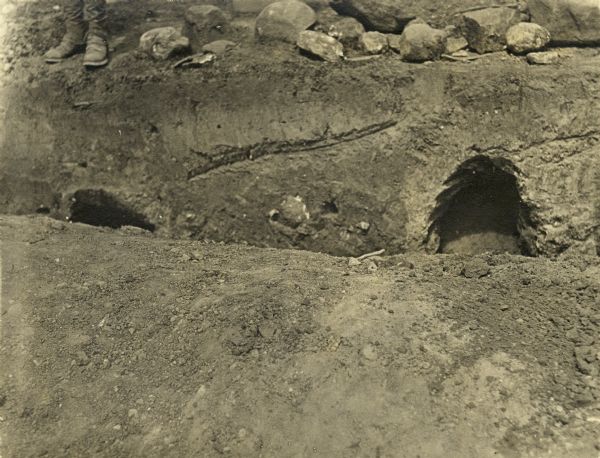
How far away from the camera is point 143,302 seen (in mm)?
3113

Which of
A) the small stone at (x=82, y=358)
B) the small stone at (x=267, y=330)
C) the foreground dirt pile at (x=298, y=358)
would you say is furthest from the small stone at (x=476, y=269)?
the small stone at (x=82, y=358)

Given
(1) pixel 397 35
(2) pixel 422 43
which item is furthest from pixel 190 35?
(2) pixel 422 43

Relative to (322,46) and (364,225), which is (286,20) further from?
(364,225)

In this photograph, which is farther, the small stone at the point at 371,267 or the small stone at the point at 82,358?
the small stone at the point at 371,267

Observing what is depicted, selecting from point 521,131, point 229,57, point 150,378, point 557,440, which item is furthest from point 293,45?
point 557,440

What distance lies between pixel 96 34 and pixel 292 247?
1950 millimetres

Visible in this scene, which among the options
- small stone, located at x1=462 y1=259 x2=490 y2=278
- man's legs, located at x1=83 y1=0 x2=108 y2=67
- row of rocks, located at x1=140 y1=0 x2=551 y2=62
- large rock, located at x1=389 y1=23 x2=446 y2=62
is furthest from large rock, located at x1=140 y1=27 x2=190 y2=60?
small stone, located at x1=462 y1=259 x2=490 y2=278

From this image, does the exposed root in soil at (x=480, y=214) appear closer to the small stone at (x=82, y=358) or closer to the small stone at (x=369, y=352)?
the small stone at (x=369, y=352)

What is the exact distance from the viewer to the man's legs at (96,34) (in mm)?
4230

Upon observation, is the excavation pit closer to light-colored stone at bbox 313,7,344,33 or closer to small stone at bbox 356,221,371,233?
small stone at bbox 356,221,371,233

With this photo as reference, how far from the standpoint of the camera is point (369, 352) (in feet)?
8.85

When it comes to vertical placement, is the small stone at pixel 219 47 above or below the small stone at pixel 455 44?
below

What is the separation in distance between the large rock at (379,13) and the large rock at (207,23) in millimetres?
749

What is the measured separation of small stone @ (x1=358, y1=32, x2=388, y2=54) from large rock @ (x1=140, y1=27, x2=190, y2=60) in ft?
3.63
